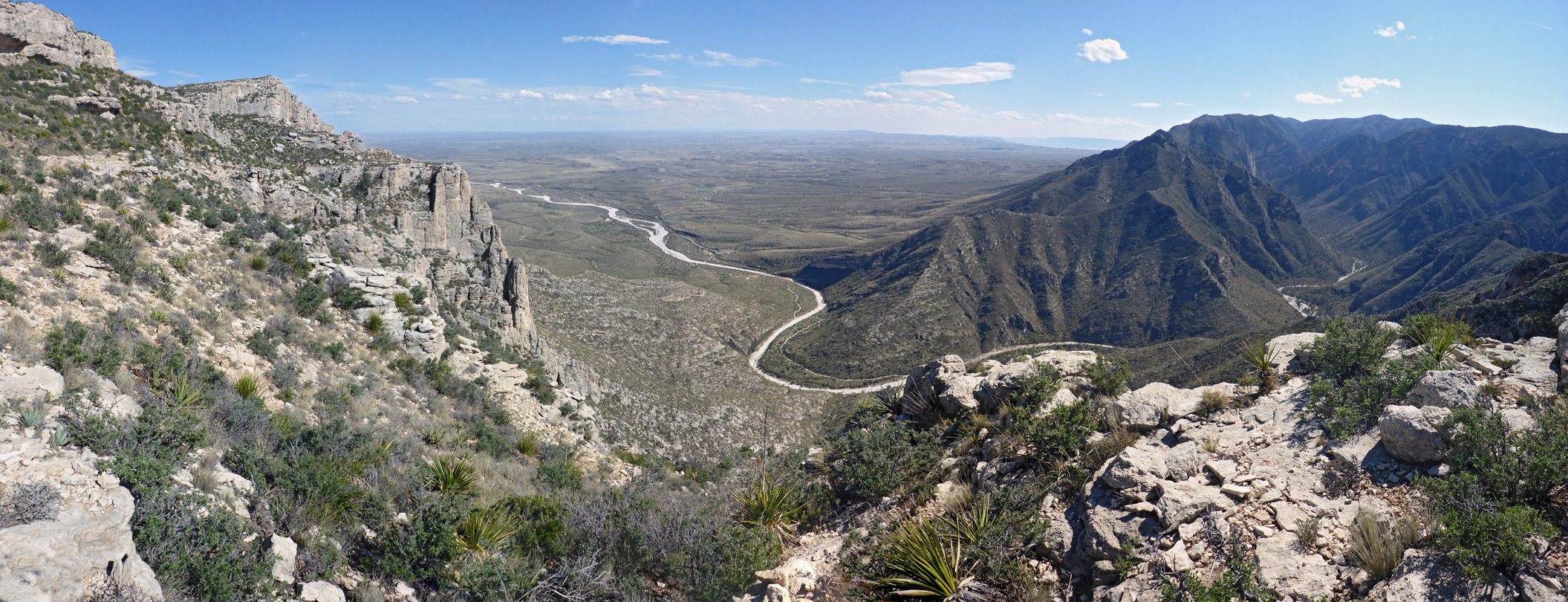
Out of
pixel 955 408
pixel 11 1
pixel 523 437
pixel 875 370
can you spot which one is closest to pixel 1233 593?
pixel 955 408

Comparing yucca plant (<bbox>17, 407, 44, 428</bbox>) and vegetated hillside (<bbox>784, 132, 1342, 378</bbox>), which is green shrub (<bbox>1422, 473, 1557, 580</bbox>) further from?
vegetated hillside (<bbox>784, 132, 1342, 378</bbox>)

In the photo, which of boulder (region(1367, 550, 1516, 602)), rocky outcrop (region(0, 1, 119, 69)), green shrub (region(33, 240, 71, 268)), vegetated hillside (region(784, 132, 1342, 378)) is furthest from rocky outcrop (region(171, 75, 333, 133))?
boulder (region(1367, 550, 1516, 602))

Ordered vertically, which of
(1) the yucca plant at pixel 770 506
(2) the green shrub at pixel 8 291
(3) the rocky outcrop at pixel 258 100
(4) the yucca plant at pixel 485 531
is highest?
(3) the rocky outcrop at pixel 258 100

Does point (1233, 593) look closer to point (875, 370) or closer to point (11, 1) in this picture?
point (11, 1)

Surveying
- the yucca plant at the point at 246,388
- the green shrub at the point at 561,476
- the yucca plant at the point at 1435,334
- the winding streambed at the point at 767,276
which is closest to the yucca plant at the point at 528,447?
the green shrub at the point at 561,476

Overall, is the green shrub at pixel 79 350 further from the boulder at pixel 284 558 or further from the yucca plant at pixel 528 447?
→ the yucca plant at pixel 528 447
